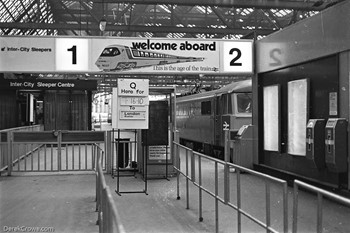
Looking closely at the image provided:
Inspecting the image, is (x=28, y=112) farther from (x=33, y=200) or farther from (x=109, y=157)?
(x=33, y=200)

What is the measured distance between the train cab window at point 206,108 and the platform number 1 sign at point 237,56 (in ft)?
23.1

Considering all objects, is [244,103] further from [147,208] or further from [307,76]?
[147,208]

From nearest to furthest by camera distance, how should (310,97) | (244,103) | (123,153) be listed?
(310,97) → (123,153) → (244,103)

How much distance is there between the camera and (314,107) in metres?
9.93

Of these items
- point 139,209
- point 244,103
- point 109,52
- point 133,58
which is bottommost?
point 139,209

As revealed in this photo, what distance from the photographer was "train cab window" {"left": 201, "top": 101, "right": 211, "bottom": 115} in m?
19.5

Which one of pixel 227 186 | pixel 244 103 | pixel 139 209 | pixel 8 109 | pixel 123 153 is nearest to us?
pixel 227 186

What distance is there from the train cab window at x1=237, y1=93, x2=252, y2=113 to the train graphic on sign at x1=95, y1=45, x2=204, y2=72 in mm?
5689

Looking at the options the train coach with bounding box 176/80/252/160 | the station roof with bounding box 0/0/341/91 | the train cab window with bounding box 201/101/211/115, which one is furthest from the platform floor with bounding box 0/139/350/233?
the station roof with bounding box 0/0/341/91

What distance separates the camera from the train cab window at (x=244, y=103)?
1702 centimetres

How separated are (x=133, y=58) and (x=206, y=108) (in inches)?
338

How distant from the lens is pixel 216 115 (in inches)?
725

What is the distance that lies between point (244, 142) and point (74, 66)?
17.1ft

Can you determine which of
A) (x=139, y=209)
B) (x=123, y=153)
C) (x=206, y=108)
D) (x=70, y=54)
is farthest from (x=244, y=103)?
(x=139, y=209)
